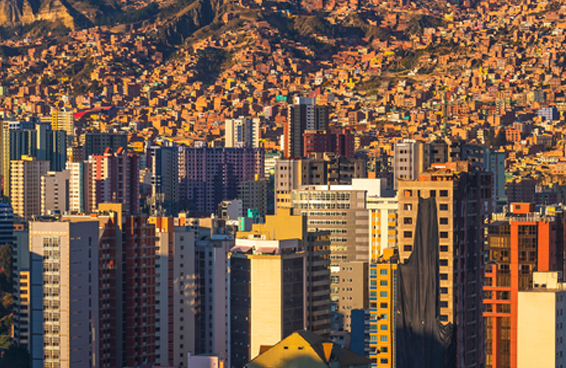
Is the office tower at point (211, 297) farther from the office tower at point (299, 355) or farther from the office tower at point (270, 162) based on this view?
the office tower at point (270, 162)

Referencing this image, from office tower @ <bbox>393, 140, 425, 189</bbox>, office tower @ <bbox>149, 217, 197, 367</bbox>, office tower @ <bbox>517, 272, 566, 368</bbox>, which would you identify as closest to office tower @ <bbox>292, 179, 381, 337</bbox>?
office tower @ <bbox>149, 217, 197, 367</bbox>

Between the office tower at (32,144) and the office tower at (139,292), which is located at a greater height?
the office tower at (32,144)

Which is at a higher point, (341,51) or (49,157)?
(341,51)

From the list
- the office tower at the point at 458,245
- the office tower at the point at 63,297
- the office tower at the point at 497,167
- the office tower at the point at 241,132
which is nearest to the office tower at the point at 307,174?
the office tower at the point at 497,167

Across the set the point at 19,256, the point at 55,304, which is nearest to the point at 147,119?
the point at 19,256

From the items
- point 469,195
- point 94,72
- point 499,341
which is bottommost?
point 499,341

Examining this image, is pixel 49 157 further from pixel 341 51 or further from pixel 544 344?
pixel 544 344

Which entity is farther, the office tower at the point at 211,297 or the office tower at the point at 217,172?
the office tower at the point at 217,172

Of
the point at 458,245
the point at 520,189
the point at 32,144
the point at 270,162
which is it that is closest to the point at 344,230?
the point at 458,245
